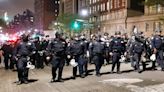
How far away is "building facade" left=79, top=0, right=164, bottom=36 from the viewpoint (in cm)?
7919

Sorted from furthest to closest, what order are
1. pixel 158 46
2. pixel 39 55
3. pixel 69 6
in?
pixel 69 6 < pixel 39 55 < pixel 158 46

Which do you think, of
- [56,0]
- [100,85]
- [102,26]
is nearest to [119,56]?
[100,85]

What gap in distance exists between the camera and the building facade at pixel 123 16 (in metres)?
79.2

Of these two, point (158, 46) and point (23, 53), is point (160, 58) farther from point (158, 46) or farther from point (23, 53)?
point (23, 53)

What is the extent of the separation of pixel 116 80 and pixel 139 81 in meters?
1.08

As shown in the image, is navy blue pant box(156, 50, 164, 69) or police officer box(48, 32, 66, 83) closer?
police officer box(48, 32, 66, 83)

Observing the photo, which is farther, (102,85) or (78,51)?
(78,51)

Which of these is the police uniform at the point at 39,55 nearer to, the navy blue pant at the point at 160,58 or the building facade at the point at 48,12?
the navy blue pant at the point at 160,58

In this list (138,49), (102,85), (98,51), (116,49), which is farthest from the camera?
(138,49)

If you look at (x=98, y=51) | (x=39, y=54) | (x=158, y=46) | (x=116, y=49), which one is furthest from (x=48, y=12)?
(x=98, y=51)

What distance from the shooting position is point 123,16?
93938mm

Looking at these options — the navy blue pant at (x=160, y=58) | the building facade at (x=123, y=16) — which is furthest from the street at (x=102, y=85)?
the building facade at (x=123, y=16)

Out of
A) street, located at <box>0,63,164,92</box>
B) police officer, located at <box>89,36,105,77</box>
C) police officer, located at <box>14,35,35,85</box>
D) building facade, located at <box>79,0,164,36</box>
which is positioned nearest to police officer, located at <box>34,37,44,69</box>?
street, located at <box>0,63,164,92</box>

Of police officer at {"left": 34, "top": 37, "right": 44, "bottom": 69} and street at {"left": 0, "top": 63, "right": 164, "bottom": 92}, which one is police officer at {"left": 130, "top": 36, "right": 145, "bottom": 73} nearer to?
street at {"left": 0, "top": 63, "right": 164, "bottom": 92}
